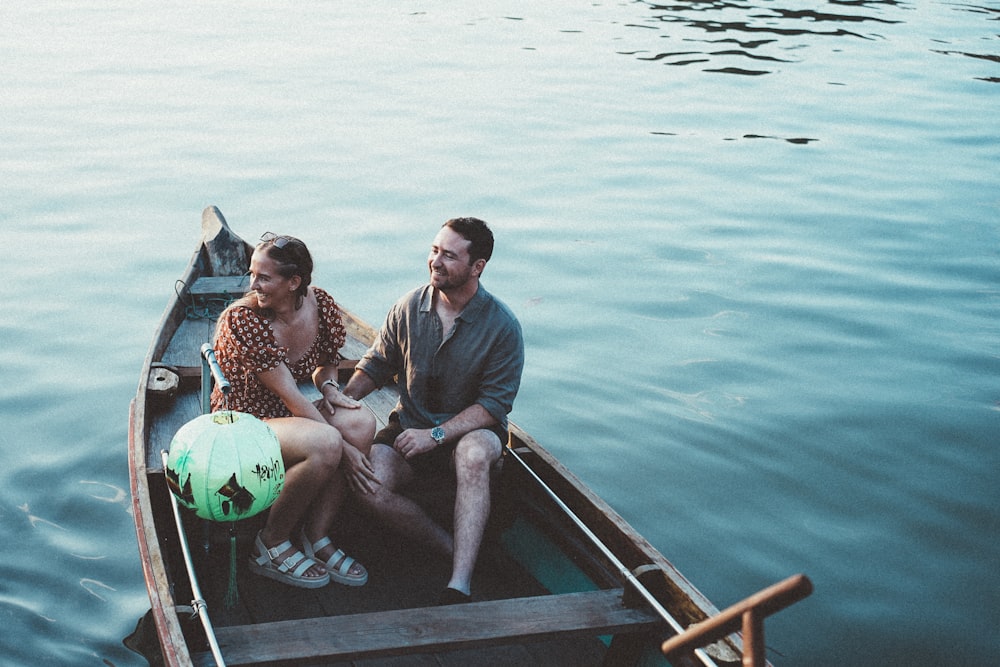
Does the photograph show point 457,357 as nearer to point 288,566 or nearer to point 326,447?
point 326,447

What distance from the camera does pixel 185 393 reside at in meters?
6.02

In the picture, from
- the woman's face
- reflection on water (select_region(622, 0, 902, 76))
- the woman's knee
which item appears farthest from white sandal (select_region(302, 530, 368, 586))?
reflection on water (select_region(622, 0, 902, 76))

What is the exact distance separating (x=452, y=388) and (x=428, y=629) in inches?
49.7

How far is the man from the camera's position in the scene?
4586 millimetres

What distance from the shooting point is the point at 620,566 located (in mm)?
4262

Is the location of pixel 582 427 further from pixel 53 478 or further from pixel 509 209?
pixel 509 209

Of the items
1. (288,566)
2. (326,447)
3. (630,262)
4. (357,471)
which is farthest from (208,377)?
(630,262)

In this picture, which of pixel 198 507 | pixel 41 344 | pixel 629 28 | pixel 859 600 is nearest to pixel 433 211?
pixel 41 344

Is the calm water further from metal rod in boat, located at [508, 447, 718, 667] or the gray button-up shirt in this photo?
the gray button-up shirt

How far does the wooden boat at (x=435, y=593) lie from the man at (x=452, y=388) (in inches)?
10.6

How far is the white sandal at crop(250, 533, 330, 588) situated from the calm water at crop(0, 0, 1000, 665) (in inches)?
47.8

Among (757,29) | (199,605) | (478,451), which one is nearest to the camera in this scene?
(199,605)

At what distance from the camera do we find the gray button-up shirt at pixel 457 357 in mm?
4746

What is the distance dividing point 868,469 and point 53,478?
5491mm
